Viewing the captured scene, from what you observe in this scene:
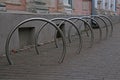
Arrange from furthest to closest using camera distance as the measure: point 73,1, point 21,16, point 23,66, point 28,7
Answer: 1. point 73,1
2. point 28,7
3. point 21,16
4. point 23,66

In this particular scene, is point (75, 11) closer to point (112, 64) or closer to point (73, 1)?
point (73, 1)

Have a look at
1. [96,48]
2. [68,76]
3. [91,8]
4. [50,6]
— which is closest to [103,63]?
[68,76]

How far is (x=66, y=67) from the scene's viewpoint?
23.4 ft

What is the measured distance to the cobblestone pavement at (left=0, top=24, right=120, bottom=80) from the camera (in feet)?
20.5

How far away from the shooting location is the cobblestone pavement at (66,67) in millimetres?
6234

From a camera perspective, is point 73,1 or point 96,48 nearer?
point 96,48

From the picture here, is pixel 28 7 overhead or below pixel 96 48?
overhead

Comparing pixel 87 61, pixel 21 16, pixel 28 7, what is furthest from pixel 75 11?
pixel 87 61

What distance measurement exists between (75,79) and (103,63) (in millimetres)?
1708

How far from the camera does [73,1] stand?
17.6 meters

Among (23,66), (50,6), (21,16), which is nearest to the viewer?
(23,66)

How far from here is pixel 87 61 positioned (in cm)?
795

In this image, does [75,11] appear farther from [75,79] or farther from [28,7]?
[75,79]

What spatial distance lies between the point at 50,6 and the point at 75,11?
4.34 meters
